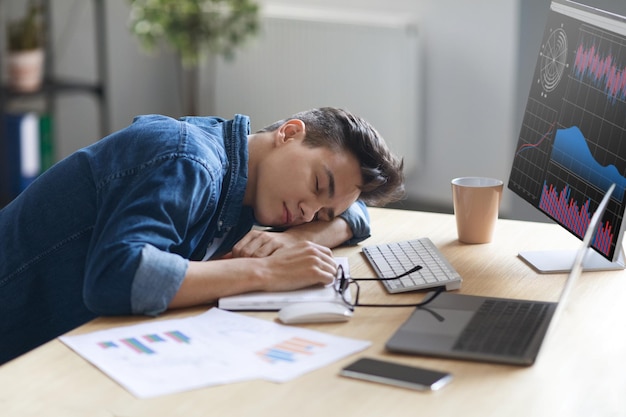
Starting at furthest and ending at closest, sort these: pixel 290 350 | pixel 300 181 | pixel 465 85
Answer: pixel 465 85, pixel 300 181, pixel 290 350

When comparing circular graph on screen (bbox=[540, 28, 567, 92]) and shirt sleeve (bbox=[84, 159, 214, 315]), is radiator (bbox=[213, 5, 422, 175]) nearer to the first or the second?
circular graph on screen (bbox=[540, 28, 567, 92])

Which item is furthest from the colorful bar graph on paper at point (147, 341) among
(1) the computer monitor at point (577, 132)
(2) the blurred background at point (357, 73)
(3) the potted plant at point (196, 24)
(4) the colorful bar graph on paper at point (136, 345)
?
(3) the potted plant at point (196, 24)

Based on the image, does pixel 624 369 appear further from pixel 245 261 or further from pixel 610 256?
pixel 245 261

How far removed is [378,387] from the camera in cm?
113

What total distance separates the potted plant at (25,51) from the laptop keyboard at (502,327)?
296cm

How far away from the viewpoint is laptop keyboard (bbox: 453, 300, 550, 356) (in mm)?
1225

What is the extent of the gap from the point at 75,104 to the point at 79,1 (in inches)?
19.6

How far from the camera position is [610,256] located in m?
1.49

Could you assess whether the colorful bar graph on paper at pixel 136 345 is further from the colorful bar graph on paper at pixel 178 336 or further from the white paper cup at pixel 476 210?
the white paper cup at pixel 476 210

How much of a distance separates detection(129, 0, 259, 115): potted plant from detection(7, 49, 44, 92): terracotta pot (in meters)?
0.46

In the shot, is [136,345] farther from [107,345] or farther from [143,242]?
[143,242]

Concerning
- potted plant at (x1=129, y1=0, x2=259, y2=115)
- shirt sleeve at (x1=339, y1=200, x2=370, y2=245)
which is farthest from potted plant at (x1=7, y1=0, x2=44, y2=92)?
shirt sleeve at (x1=339, y1=200, x2=370, y2=245)

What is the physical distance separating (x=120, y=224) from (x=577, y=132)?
2.55 ft

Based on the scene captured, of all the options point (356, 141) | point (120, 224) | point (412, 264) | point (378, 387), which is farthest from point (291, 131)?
point (378, 387)
